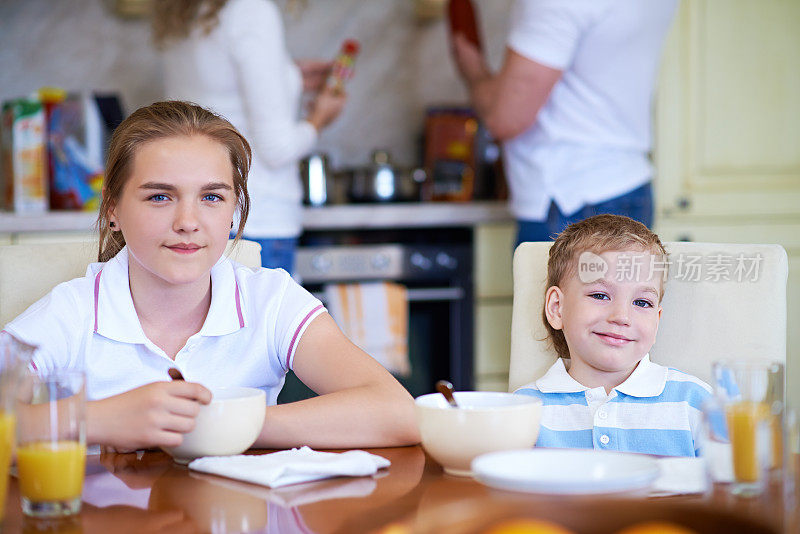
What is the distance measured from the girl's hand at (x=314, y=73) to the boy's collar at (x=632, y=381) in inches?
66.0

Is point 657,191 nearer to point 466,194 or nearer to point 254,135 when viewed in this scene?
point 466,194

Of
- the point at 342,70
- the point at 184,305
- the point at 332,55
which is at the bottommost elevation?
the point at 184,305

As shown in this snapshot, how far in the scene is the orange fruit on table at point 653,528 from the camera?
1.42 feet

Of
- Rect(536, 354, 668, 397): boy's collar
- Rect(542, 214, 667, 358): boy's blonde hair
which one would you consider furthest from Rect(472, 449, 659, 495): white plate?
Rect(542, 214, 667, 358): boy's blonde hair

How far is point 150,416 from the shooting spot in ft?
2.98

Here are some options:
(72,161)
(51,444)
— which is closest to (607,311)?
(51,444)

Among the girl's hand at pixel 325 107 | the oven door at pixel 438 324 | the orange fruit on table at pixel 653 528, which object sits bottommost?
the oven door at pixel 438 324

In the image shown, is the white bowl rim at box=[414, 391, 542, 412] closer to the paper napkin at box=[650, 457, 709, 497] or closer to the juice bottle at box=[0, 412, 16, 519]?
the paper napkin at box=[650, 457, 709, 497]

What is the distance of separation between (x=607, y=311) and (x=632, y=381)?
0.11 meters

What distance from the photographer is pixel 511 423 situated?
0.84 m

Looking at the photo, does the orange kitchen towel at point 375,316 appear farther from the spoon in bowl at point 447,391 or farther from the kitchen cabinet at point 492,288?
the spoon in bowl at point 447,391

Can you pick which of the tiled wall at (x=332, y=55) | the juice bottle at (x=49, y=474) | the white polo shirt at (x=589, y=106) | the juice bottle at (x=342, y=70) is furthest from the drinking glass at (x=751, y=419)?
the tiled wall at (x=332, y=55)

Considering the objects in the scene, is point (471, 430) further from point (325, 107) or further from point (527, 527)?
point (325, 107)

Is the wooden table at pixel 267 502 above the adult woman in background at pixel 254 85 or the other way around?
the other way around
